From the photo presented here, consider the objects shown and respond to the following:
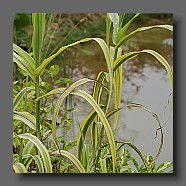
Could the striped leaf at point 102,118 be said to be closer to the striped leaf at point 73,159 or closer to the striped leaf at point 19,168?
the striped leaf at point 73,159

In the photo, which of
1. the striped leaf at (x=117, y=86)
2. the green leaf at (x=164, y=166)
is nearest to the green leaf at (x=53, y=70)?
the striped leaf at (x=117, y=86)

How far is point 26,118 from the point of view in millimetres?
1597

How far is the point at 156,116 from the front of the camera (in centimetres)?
160

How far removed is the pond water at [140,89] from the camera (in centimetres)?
159

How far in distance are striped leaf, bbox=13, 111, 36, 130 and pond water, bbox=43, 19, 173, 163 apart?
108 millimetres

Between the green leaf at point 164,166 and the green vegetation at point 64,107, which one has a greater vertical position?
the green vegetation at point 64,107

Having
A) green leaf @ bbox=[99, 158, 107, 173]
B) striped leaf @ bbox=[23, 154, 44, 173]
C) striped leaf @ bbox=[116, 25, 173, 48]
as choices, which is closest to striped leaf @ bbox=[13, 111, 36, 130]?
striped leaf @ bbox=[23, 154, 44, 173]

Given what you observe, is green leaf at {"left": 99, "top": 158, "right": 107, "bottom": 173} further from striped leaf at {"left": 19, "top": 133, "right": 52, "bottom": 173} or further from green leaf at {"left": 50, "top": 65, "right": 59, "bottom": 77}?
green leaf at {"left": 50, "top": 65, "right": 59, "bottom": 77}

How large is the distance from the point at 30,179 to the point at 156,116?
0.50 m

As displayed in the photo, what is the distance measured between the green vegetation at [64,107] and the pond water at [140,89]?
0.06ft

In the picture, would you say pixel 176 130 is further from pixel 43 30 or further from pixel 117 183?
pixel 43 30

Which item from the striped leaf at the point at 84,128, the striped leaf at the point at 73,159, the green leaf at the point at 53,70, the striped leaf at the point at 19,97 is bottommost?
the striped leaf at the point at 73,159

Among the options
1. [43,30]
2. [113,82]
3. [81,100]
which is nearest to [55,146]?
[81,100]

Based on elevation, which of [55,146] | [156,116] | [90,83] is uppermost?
[90,83]
